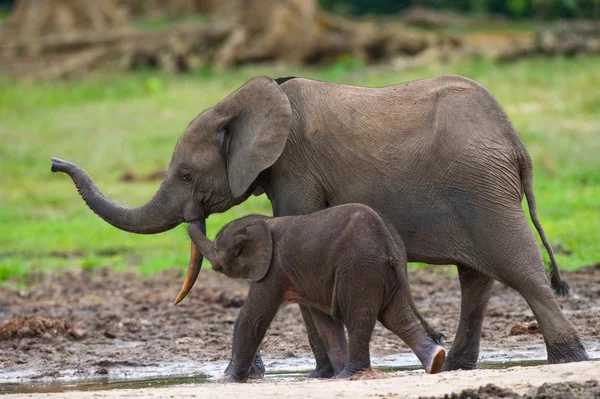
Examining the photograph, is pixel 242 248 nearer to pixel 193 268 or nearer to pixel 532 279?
pixel 193 268

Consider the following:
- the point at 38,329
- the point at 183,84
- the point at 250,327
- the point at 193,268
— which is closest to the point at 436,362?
the point at 250,327

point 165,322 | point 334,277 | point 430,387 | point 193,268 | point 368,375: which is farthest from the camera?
point 165,322

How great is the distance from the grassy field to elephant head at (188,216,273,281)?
151 inches

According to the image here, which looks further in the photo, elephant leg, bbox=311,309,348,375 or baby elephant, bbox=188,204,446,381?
elephant leg, bbox=311,309,348,375

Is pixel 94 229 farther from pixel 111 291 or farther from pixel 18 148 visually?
pixel 18 148

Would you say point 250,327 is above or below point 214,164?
below

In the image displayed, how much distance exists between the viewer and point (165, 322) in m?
10.3

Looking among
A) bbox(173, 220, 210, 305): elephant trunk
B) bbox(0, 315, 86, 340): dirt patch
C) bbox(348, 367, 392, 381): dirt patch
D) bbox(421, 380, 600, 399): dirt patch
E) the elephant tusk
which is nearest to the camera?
bbox(421, 380, 600, 399): dirt patch

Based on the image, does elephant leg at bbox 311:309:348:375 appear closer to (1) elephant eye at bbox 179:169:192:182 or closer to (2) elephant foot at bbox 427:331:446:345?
(2) elephant foot at bbox 427:331:446:345

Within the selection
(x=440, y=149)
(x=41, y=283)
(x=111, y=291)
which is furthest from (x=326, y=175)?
(x=41, y=283)

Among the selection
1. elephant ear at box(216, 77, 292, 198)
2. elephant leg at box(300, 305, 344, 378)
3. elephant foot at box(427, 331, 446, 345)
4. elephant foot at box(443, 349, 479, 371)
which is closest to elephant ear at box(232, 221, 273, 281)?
elephant ear at box(216, 77, 292, 198)

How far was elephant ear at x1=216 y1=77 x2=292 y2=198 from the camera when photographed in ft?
24.9

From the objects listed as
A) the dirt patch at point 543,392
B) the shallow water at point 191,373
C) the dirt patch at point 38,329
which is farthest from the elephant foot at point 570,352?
the dirt patch at point 38,329

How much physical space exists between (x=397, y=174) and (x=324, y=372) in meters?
1.41
